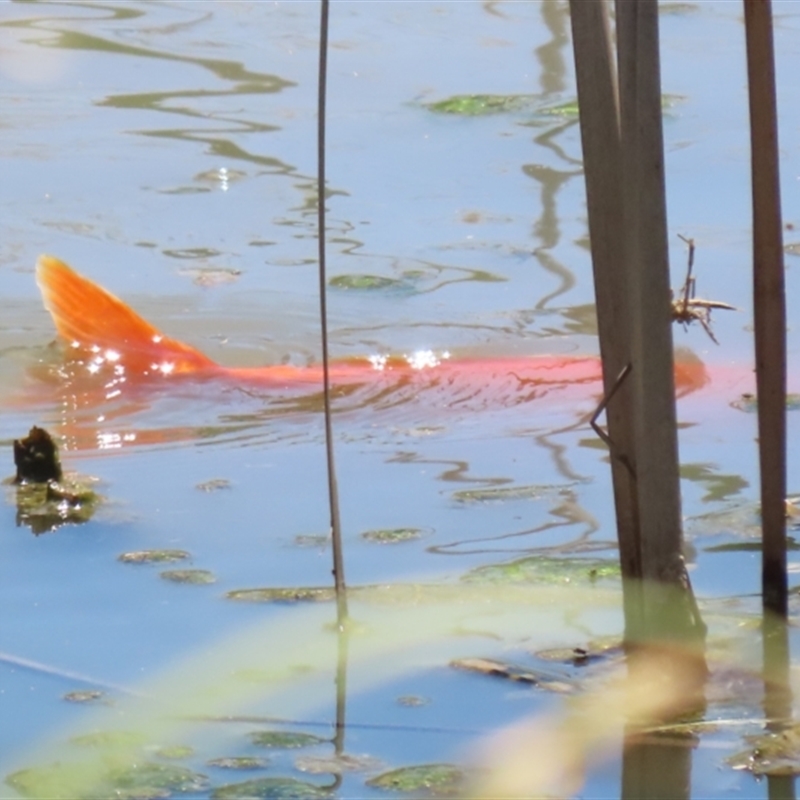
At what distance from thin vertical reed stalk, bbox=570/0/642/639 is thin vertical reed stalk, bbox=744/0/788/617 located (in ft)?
0.48

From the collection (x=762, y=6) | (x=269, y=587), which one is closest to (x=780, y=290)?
A: (x=762, y=6)

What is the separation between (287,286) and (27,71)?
1994 mm

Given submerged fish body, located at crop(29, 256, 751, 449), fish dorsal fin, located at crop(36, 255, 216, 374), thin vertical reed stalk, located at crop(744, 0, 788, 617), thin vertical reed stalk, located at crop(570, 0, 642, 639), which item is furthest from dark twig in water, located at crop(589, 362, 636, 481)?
fish dorsal fin, located at crop(36, 255, 216, 374)

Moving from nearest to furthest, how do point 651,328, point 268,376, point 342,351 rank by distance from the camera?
point 651,328, point 268,376, point 342,351

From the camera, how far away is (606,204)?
196 cm

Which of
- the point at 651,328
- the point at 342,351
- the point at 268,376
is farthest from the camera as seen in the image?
the point at 342,351

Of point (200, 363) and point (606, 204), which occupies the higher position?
point (606, 204)

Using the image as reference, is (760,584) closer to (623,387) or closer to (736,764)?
(623,387)

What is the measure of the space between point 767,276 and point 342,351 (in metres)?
1.48

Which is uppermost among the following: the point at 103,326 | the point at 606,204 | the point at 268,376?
the point at 606,204

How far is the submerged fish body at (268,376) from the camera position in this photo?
3.02 meters

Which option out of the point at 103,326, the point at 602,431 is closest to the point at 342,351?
the point at 103,326

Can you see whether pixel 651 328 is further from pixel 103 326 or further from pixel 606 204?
pixel 103 326

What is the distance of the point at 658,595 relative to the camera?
1942 millimetres
